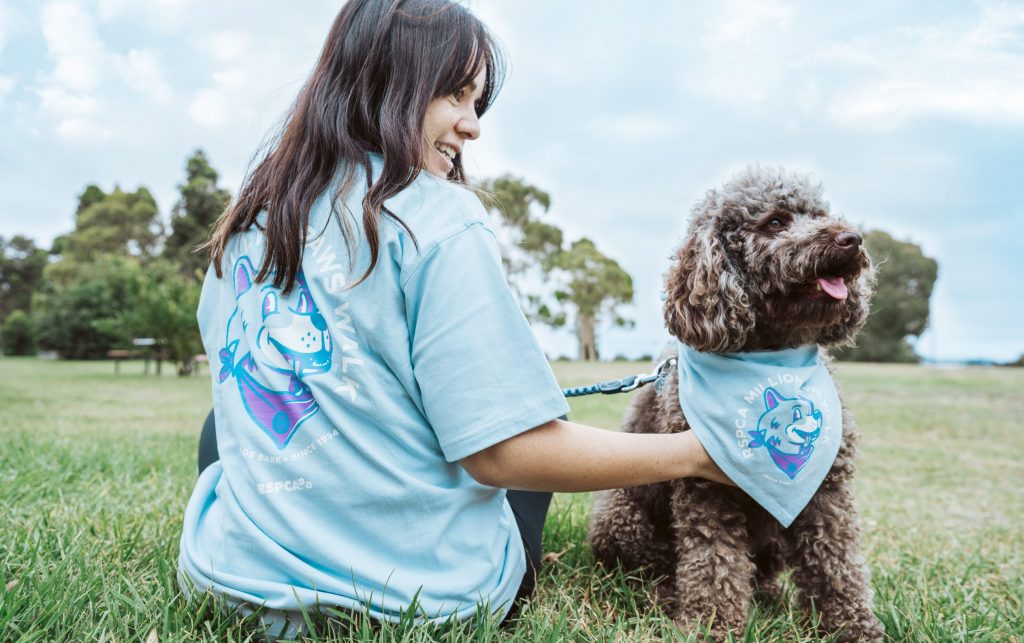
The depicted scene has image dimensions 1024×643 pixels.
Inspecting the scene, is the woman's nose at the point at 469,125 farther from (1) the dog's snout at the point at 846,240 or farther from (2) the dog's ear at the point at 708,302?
(1) the dog's snout at the point at 846,240

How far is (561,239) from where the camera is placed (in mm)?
30391

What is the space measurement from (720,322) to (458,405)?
890mm

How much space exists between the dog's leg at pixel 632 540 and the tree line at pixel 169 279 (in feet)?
53.4

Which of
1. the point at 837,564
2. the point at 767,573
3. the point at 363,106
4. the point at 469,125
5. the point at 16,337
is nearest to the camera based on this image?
the point at 363,106

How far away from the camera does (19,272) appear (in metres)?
42.6

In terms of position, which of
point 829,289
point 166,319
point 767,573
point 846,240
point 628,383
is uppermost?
point 846,240

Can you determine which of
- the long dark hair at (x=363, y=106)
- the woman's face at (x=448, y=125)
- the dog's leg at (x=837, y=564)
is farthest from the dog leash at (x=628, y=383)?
the long dark hair at (x=363, y=106)

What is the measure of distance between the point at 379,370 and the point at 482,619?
A: 0.63m

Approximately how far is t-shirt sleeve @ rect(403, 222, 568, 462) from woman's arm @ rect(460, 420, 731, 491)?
2.0 inches

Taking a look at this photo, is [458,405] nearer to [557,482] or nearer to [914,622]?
[557,482]

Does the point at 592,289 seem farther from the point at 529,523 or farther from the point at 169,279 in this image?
the point at 529,523

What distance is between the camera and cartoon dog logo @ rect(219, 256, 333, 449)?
62.0 inches

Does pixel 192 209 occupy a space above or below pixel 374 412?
above

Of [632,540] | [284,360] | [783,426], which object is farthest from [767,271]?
[284,360]
